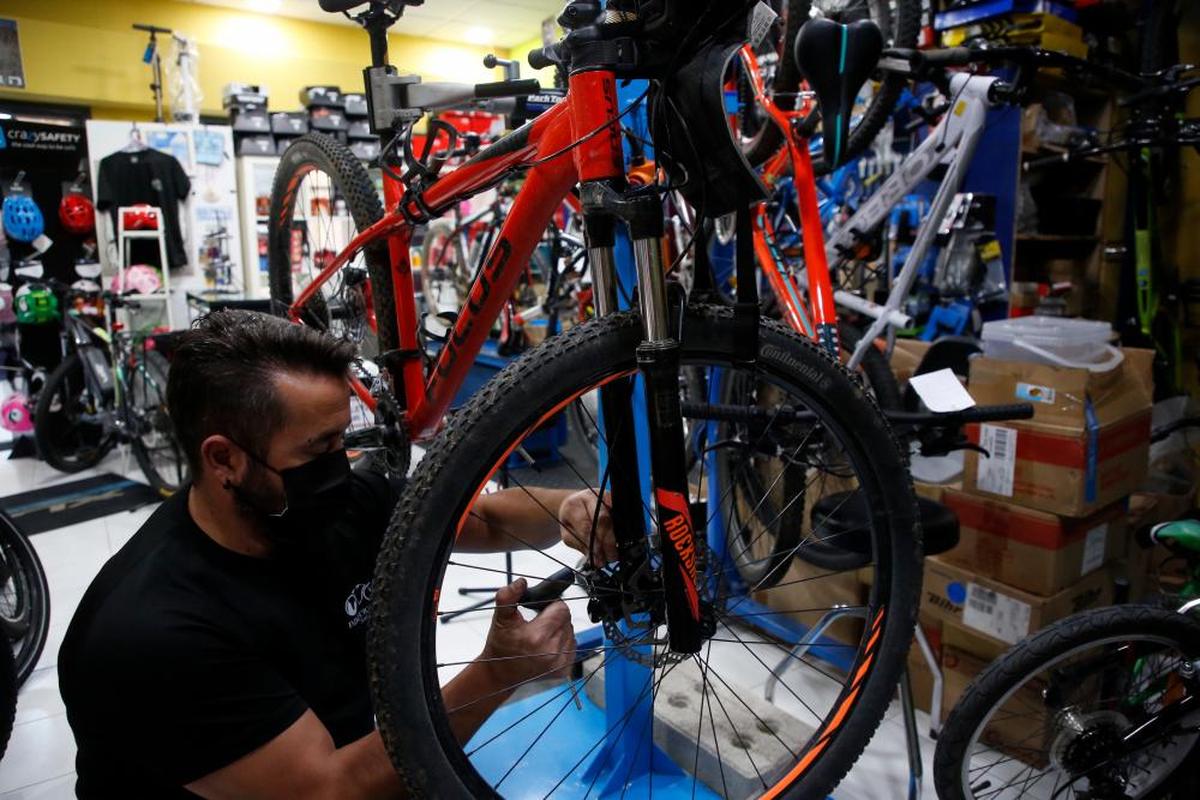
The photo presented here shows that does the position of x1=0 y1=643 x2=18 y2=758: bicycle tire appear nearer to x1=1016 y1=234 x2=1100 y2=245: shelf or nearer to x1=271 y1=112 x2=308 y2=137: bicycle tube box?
x1=1016 y1=234 x2=1100 y2=245: shelf

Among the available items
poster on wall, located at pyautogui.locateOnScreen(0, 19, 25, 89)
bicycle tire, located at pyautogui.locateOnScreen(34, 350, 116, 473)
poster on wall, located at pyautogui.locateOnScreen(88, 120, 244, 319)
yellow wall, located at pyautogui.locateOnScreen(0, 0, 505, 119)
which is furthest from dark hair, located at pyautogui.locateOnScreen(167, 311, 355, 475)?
poster on wall, located at pyautogui.locateOnScreen(0, 19, 25, 89)

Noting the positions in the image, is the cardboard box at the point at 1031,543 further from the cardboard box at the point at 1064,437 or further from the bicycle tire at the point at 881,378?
the bicycle tire at the point at 881,378

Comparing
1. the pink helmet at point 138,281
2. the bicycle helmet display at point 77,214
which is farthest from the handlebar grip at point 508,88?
the bicycle helmet display at point 77,214

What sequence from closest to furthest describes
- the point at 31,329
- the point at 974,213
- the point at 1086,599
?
the point at 1086,599 → the point at 974,213 → the point at 31,329

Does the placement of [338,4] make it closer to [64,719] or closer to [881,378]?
[881,378]

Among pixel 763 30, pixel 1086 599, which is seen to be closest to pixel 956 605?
pixel 1086 599

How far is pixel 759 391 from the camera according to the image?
2205 mm

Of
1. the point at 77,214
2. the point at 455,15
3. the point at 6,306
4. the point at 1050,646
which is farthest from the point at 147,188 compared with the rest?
the point at 1050,646

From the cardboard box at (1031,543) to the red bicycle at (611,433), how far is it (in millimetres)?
449

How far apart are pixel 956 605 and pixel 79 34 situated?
26.1ft

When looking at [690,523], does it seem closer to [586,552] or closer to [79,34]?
[586,552]

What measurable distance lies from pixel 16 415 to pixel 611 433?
17.9ft

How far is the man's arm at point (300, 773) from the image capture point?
0.88m

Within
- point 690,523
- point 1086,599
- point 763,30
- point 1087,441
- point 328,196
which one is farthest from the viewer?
point 328,196
